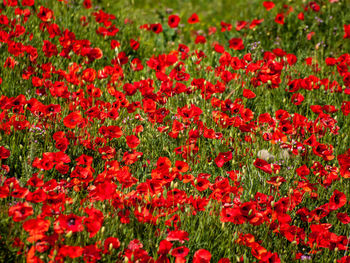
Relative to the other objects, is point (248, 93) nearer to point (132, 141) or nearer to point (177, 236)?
point (132, 141)

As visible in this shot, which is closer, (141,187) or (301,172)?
(141,187)

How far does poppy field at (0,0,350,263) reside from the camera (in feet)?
7.52

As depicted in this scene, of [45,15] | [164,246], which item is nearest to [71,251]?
[164,246]

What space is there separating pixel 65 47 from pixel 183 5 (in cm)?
419

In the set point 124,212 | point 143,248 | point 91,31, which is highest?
point 91,31

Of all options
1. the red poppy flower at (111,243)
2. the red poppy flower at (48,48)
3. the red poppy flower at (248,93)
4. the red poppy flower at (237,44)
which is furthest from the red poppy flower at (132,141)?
the red poppy flower at (237,44)

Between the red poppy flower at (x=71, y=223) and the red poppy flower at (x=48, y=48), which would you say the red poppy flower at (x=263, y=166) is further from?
the red poppy flower at (x=48, y=48)

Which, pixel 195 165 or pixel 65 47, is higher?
pixel 65 47

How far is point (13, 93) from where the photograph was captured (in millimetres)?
3570

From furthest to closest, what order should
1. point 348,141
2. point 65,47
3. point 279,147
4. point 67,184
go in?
point 65,47 < point 348,141 < point 279,147 < point 67,184

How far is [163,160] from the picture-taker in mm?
2684

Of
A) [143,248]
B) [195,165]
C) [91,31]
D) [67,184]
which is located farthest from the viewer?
[91,31]

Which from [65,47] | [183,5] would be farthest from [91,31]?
[183,5]

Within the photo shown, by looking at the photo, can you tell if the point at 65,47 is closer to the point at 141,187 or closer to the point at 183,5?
the point at 141,187
